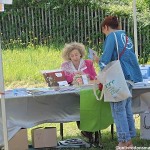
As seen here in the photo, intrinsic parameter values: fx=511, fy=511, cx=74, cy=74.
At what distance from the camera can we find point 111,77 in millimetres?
5301

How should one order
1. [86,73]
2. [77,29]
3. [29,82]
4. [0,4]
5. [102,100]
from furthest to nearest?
1. [77,29]
2. [29,82]
3. [86,73]
4. [102,100]
5. [0,4]

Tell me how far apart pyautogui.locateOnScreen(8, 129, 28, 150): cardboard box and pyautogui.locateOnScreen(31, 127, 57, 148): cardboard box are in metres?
0.15

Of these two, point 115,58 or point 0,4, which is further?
point 115,58

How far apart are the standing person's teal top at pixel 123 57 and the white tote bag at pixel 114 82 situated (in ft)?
0.25

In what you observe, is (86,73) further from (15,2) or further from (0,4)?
(15,2)

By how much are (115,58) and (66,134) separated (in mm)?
1818

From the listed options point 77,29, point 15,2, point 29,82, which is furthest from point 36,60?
point 15,2

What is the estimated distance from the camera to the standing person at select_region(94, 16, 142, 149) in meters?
5.29

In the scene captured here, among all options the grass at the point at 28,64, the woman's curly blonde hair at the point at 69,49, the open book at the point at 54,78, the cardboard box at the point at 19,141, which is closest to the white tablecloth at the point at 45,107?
the cardboard box at the point at 19,141

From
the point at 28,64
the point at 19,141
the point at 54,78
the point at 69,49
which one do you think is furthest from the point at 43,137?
the point at 28,64

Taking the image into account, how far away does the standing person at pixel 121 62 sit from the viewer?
5.29 m

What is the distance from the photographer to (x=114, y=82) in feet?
17.3

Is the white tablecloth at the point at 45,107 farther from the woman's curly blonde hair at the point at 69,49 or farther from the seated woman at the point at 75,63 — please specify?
the woman's curly blonde hair at the point at 69,49

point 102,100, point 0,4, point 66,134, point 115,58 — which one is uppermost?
point 0,4
